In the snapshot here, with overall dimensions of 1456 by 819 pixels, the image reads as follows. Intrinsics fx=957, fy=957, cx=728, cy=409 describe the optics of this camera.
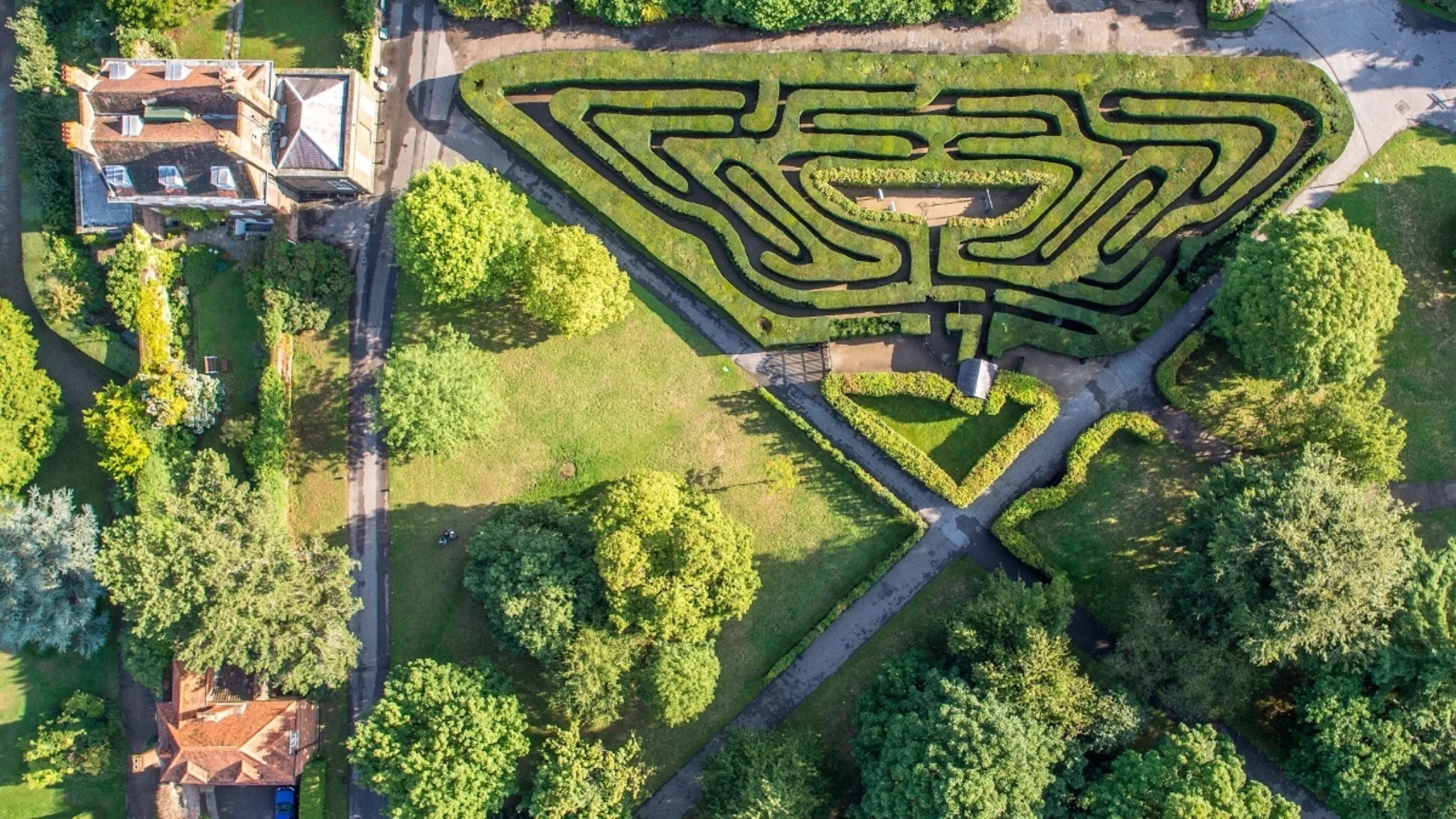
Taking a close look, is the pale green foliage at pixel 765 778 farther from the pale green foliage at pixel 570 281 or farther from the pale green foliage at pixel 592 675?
the pale green foliage at pixel 570 281

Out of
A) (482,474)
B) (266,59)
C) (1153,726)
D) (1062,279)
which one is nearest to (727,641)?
(482,474)

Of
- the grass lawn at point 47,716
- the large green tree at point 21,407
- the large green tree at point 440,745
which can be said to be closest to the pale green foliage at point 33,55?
the large green tree at point 21,407

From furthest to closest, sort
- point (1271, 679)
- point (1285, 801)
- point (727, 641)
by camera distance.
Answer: point (727, 641)
point (1271, 679)
point (1285, 801)

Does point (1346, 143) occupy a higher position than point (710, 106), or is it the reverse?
point (1346, 143)

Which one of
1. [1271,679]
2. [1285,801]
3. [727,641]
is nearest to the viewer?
[1285,801]

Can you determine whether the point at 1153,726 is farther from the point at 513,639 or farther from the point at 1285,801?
the point at 513,639

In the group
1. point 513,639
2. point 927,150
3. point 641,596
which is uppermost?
point 927,150

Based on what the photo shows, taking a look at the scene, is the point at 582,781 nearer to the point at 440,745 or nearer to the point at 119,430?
the point at 440,745
